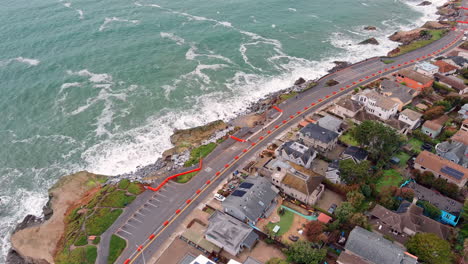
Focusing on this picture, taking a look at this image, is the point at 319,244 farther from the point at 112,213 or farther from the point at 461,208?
the point at 112,213

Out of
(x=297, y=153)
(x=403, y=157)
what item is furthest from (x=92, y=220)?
(x=403, y=157)

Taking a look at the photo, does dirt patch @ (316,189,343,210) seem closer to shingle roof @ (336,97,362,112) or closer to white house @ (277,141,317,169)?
white house @ (277,141,317,169)

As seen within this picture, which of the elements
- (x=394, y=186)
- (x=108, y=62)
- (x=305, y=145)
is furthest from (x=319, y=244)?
(x=108, y=62)

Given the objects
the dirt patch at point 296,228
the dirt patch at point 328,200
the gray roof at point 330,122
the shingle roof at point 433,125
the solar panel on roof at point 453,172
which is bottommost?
the dirt patch at point 296,228

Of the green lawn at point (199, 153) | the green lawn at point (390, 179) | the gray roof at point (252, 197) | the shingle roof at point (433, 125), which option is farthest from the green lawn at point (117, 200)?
the shingle roof at point (433, 125)

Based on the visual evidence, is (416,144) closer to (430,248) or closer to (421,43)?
(430,248)

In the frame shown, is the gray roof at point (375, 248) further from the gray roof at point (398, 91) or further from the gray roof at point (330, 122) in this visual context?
the gray roof at point (398, 91)

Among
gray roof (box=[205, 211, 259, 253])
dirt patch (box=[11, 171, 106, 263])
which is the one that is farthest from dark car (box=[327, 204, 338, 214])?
dirt patch (box=[11, 171, 106, 263])
